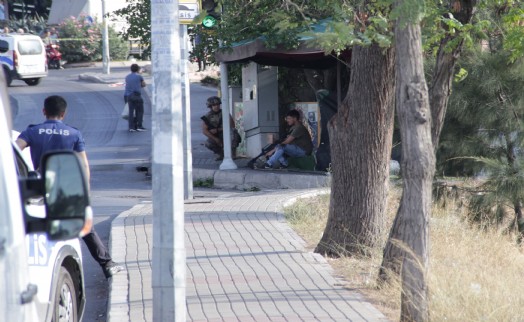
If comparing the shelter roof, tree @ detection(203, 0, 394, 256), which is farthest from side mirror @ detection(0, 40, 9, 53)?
tree @ detection(203, 0, 394, 256)

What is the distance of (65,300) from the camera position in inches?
217

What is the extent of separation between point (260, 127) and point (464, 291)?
11.8 meters

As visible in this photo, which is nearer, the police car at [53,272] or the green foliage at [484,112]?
the police car at [53,272]

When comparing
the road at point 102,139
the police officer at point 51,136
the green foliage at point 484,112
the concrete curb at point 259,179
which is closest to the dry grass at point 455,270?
the green foliage at point 484,112

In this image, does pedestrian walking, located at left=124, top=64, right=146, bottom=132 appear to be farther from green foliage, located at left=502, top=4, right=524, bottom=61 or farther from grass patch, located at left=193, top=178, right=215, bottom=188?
green foliage, located at left=502, top=4, right=524, bottom=61

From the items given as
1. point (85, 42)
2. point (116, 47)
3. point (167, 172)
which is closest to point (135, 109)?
point (167, 172)

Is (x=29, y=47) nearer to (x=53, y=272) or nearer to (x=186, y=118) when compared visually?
(x=186, y=118)

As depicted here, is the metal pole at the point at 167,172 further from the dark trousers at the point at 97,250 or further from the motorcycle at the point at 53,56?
the motorcycle at the point at 53,56

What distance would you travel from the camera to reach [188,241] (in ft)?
32.4

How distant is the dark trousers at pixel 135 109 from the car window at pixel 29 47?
10642 millimetres

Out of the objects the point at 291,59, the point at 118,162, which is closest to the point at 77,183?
the point at 291,59

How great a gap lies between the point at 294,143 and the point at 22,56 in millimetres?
19708

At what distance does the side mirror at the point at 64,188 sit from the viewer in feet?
11.5

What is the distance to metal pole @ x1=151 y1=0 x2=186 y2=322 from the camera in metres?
5.56
